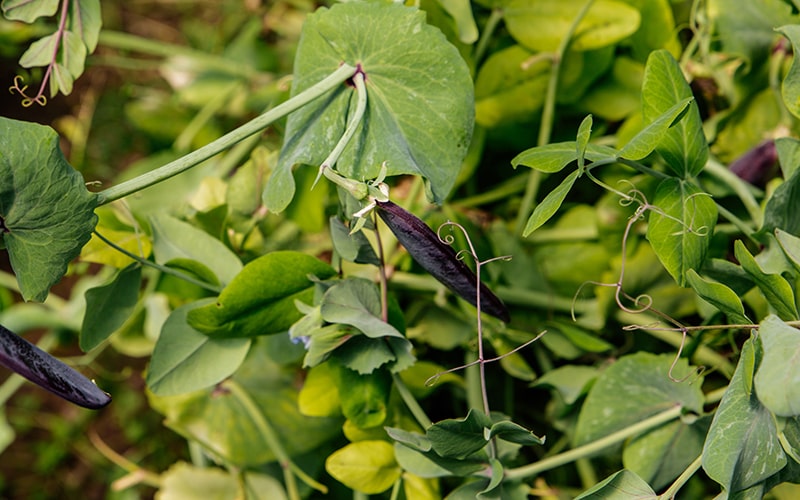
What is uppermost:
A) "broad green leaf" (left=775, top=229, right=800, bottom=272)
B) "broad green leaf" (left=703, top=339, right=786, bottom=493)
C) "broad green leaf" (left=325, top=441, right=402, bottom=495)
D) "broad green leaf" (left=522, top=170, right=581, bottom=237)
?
"broad green leaf" (left=522, top=170, right=581, bottom=237)

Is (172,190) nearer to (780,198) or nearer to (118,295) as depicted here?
(118,295)

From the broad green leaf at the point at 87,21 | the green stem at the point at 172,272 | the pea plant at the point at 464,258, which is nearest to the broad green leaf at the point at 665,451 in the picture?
the pea plant at the point at 464,258

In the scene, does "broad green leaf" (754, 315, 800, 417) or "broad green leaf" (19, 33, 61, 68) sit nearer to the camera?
"broad green leaf" (754, 315, 800, 417)

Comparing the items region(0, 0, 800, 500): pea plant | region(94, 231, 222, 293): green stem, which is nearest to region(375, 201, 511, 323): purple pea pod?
region(0, 0, 800, 500): pea plant

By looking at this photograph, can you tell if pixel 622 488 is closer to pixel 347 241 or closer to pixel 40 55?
pixel 347 241

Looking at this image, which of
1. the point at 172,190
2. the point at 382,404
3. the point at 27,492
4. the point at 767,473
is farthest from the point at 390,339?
the point at 27,492

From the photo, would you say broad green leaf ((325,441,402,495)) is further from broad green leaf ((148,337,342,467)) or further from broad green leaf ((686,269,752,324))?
broad green leaf ((686,269,752,324))

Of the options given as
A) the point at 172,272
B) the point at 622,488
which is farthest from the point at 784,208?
the point at 172,272
